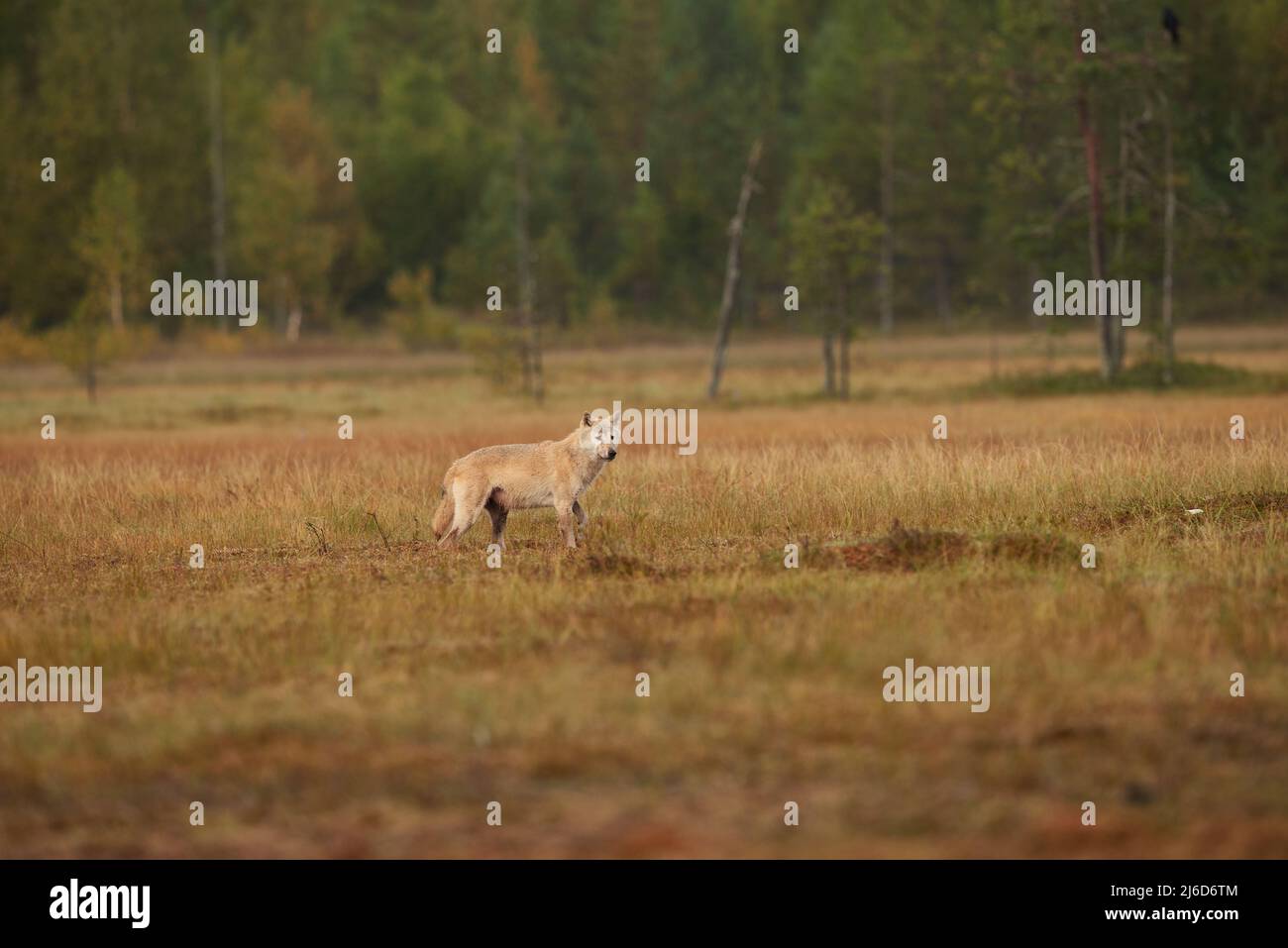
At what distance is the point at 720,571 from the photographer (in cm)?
1330

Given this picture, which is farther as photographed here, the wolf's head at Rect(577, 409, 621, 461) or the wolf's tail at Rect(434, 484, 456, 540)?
the wolf's tail at Rect(434, 484, 456, 540)

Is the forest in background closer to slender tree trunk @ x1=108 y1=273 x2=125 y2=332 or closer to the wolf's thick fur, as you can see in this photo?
slender tree trunk @ x1=108 y1=273 x2=125 y2=332

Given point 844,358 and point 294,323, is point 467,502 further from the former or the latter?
point 294,323

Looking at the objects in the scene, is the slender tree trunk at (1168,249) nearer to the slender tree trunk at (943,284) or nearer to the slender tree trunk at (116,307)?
the slender tree trunk at (943,284)

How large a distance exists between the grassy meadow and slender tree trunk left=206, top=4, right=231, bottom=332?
4951 cm

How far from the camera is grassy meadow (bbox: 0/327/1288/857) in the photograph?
23.1 ft

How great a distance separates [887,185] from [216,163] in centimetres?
3206

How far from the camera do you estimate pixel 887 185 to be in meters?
72.2

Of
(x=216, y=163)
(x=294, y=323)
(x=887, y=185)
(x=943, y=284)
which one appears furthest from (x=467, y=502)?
(x=943, y=284)

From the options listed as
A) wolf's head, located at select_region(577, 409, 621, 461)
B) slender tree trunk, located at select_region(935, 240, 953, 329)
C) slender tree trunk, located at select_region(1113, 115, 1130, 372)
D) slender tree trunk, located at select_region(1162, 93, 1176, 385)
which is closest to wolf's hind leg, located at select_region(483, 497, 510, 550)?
wolf's head, located at select_region(577, 409, 621, 461)

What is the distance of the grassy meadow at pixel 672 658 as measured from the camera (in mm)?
7027

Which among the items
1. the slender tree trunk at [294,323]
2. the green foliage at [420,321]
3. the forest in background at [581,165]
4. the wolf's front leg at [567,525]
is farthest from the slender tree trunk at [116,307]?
the wolf's front leg at [567,525]

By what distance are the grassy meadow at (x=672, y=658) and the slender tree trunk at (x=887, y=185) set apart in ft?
166
